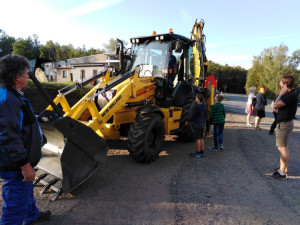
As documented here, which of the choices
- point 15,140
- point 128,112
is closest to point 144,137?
point 128,112

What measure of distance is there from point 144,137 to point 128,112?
0.94 metres

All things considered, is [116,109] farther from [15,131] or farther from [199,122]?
[15,131]

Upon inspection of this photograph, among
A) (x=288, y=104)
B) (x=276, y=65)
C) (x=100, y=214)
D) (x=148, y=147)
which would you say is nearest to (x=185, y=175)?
(x=148, y=147)

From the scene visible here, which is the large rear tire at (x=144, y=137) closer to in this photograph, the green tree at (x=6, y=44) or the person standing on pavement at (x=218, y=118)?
the person standing on pavement at (x=218, y=118)

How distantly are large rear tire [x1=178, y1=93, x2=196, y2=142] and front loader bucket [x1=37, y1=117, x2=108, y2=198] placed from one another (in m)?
2.94

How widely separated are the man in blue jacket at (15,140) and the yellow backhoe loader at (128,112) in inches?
30.4

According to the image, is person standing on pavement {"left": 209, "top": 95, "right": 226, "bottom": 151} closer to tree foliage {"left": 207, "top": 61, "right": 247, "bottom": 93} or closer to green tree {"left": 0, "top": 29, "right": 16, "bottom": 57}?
tree foliage {"left": 207, "top": 61, "right": 247, "bottom": 93}

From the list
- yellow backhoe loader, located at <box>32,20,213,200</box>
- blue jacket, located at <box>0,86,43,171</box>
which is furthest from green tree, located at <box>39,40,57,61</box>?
blue jacket, located at <box>0,86,43,171</box>

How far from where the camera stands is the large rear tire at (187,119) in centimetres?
593

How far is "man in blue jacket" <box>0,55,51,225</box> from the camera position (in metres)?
1.88

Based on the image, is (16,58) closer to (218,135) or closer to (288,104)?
(288,104)

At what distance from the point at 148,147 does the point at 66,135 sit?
197 cm

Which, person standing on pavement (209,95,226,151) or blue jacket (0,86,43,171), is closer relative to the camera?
blue jacket (0,86,43,171)

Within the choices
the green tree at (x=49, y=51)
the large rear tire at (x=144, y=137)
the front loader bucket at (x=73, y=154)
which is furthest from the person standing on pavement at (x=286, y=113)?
the green tree at (x=49, y=51)
